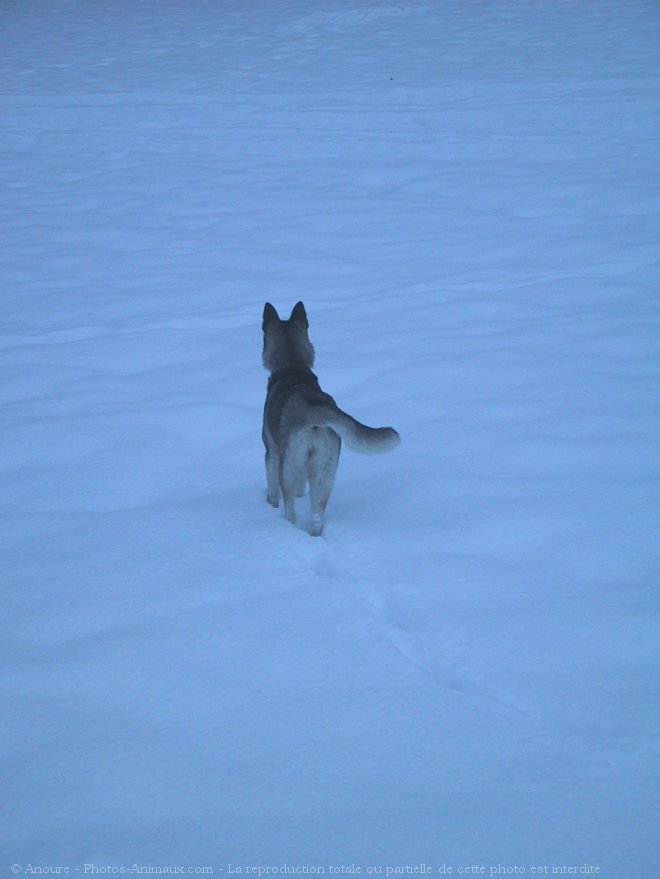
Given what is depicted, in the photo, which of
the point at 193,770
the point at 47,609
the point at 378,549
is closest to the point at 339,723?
the point at 193,770

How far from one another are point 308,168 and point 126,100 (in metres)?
5.36

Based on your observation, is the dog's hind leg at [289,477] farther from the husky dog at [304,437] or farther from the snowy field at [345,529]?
the snowy field at [345,529]

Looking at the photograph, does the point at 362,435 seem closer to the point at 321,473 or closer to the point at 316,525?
the point at 321,473

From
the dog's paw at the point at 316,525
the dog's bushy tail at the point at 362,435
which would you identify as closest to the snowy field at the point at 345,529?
the dog's paw at the point at 316,525

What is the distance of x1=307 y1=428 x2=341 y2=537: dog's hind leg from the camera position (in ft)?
10.7

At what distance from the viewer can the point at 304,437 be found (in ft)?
10.6

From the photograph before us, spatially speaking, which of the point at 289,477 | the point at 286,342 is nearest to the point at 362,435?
the point at 289,477

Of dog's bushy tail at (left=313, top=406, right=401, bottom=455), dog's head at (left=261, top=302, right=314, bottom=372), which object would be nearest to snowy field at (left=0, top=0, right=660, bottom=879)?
dog's bushy tail at (left=313, top=406, right=401, bottom=455)

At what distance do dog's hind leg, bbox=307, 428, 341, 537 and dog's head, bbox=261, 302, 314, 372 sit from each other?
613 mm

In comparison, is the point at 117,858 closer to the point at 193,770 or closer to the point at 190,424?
the point at 193,770

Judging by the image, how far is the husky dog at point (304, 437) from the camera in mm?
3059

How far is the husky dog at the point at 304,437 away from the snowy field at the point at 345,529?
0.20 meters

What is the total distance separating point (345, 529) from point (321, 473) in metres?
0.28

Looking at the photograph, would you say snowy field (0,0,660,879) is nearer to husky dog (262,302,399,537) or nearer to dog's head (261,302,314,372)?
husky dog (262,302,399,537)
